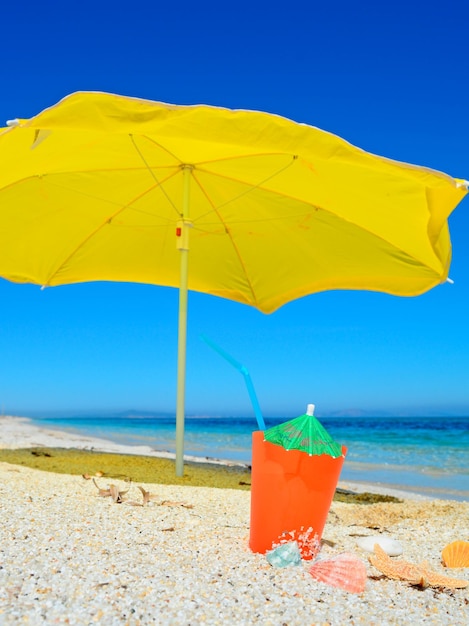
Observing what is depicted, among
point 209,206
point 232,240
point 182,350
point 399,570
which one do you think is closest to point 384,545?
point 399,570

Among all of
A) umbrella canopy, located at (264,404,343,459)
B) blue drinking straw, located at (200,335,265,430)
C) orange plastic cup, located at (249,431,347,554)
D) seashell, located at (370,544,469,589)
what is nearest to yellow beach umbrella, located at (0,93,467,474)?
blue drinking straw, located at (200,335,265,430)

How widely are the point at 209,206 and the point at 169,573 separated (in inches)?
147

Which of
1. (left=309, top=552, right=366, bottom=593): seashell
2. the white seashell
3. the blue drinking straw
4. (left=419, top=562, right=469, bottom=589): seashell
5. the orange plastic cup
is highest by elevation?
the blue drinking straw

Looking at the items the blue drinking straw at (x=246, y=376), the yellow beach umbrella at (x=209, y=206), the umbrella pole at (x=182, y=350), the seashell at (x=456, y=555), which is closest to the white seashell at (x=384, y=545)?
the seashell at (x=456, y=555)

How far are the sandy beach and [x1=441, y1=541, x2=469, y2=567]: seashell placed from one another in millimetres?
47

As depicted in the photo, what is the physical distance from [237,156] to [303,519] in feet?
8.17

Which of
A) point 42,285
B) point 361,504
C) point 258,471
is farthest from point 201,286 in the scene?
point 258,471

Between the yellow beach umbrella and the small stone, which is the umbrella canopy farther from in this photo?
the yellow beach umbrella

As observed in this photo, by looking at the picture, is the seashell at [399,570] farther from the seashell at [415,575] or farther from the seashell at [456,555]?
the seashell at [456,555]

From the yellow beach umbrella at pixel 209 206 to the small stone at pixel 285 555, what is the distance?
1933 millimetres

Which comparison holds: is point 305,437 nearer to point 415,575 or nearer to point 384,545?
point 415,575

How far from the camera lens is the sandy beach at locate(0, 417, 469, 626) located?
1.35m

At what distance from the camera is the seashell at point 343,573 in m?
1.61

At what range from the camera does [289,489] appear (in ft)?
6.14
